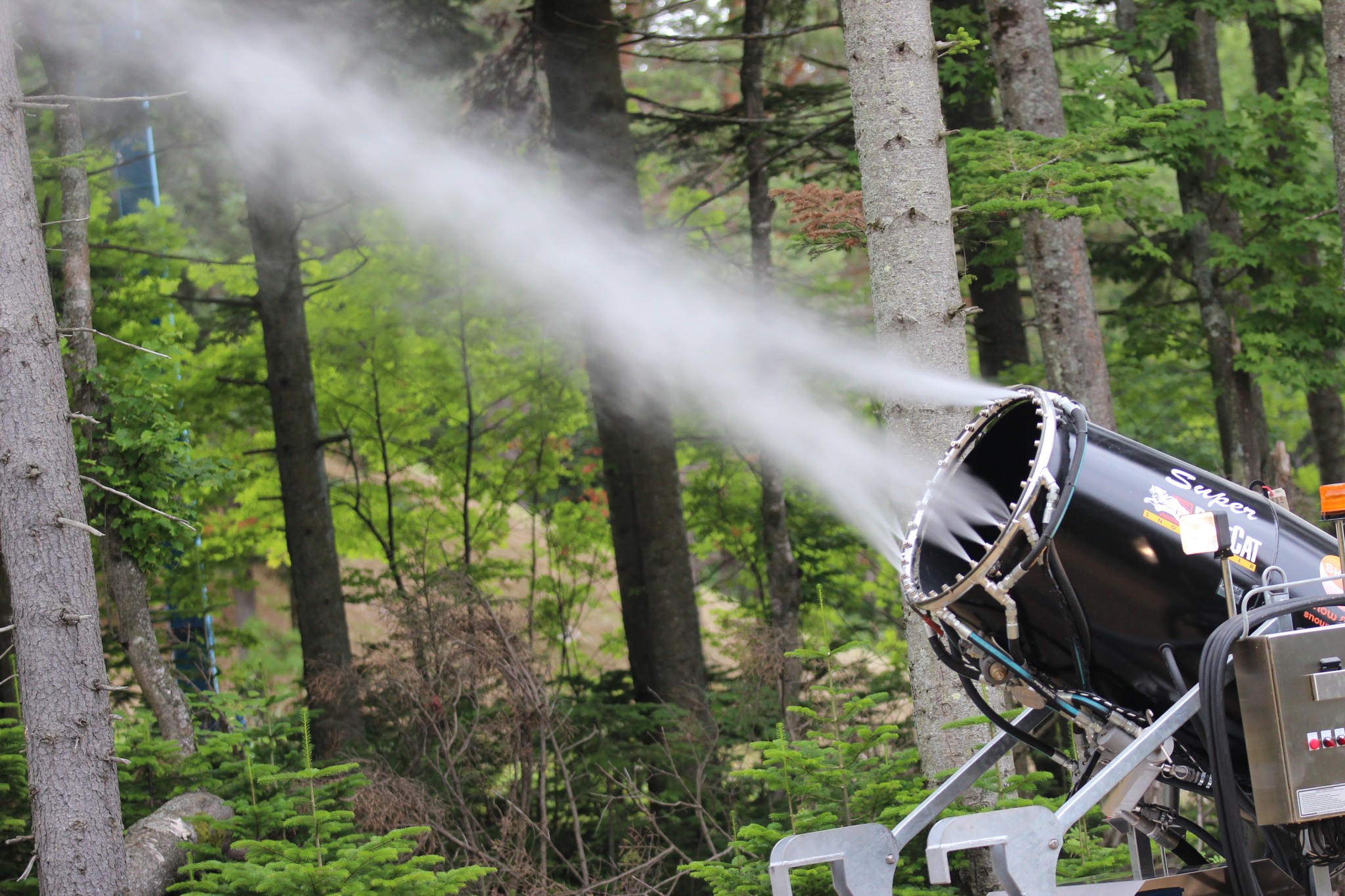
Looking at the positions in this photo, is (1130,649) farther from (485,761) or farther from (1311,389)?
(1311,389)

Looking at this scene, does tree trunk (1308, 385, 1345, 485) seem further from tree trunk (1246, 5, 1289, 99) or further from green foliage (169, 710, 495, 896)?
green foliage (169, 710, 495, 896)

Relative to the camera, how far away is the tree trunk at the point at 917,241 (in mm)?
5082

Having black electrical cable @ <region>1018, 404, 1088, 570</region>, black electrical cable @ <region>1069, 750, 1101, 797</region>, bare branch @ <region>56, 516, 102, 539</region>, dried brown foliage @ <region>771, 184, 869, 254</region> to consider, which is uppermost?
dried brown foliage @ <region>771, 184, 869, 254</region>

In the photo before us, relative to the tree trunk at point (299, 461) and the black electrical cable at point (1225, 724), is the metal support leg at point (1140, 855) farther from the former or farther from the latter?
the tree trunk at point (299, 461)

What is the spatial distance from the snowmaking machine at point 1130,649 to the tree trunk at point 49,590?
3.95m

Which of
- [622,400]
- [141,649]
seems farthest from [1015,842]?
[622,400]

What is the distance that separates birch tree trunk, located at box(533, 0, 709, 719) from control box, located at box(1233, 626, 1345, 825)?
24.3 feet

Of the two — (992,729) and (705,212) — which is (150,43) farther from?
(992,729)

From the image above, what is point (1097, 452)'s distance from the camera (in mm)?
3396

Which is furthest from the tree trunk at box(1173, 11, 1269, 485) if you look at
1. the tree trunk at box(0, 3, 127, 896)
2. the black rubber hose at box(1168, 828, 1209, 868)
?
the tree trunk at box(0, 3, 127, 896)

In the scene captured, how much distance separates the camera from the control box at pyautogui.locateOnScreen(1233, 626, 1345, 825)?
10.3 ft

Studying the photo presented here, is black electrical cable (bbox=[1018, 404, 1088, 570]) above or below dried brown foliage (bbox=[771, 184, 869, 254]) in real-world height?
below

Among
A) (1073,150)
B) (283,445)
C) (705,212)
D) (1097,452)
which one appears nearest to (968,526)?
(1097,452)

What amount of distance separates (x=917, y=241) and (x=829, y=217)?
624mm
